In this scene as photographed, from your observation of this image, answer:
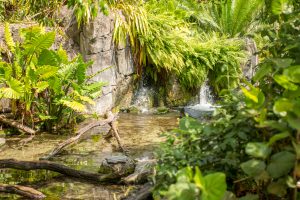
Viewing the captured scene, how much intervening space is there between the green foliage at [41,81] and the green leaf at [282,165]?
4.85 m

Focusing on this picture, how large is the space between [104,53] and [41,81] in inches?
95.9

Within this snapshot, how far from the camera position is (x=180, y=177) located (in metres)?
1.48

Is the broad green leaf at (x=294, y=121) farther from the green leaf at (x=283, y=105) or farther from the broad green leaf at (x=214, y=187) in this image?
the broad green leaf at (x=214, y=187)

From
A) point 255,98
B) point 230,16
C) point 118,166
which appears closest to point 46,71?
point 118,166

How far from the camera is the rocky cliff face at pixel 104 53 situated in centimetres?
823

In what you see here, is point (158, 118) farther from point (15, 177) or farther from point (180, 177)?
point (180, 177)

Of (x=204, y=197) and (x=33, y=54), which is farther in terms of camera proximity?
(x=33, y=54)

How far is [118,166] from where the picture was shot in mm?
4379

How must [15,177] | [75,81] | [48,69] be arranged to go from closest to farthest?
[15,177]
[48,69]
[75,81]

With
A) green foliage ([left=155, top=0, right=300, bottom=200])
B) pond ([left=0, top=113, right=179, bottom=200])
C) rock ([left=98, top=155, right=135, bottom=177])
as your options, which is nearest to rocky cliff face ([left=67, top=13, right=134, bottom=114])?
pond ([left=0, top=113, right=179, bottom=200])

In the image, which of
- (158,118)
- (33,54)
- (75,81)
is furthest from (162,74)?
(33,54)

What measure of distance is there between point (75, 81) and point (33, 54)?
2.75 ft

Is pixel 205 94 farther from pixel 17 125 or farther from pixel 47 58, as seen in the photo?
pixel 17 125

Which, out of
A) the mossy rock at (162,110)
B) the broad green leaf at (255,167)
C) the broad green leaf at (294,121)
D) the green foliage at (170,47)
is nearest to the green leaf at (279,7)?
the broad green leaf at (294,121)
